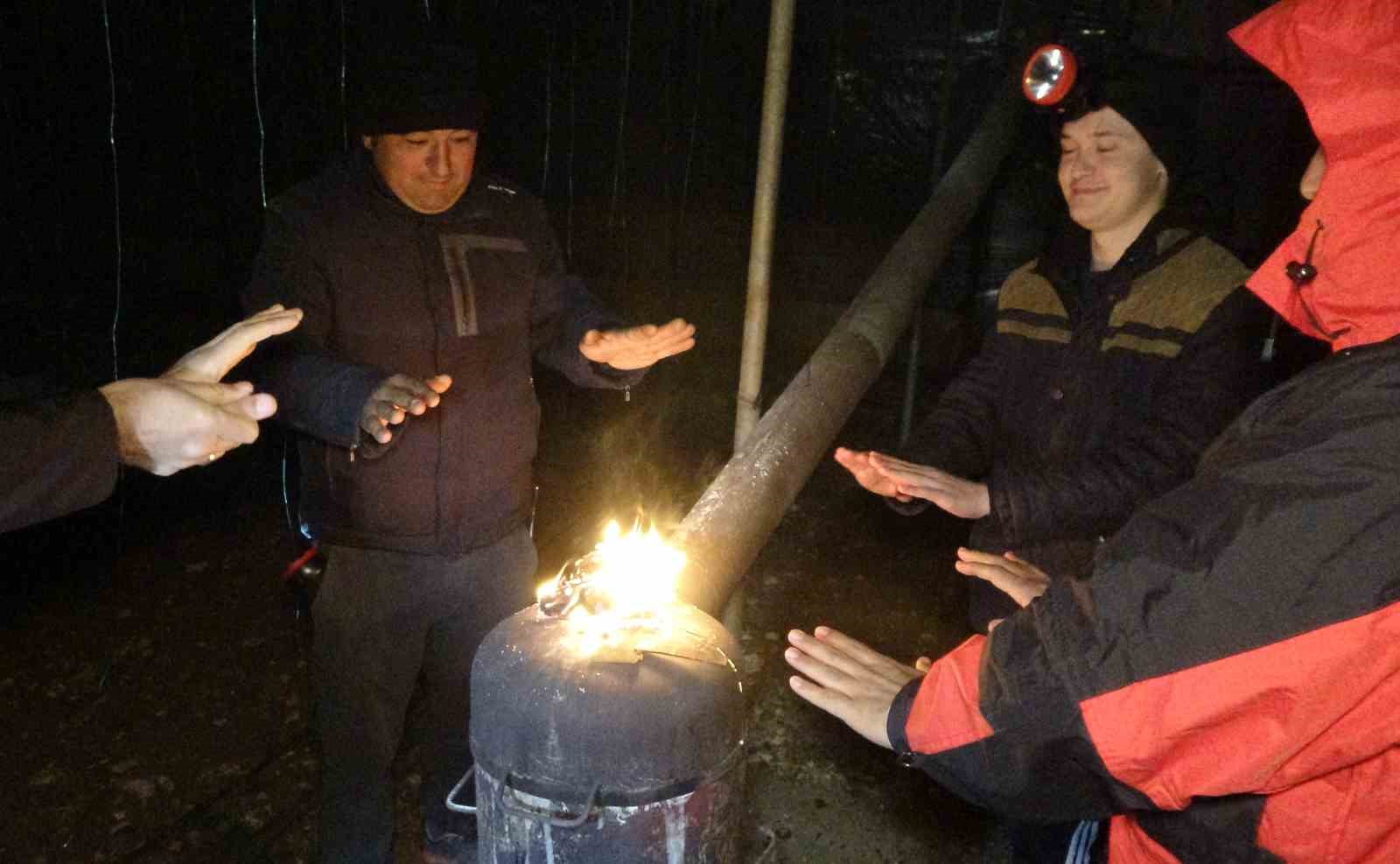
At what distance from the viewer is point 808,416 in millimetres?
3270

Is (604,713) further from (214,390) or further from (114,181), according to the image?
(114,181)

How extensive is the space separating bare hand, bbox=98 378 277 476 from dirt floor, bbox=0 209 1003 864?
96.6 inches

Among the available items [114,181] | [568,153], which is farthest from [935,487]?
[114,181]

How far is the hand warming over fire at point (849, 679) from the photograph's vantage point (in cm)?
186

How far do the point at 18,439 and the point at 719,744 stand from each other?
1.53 meters

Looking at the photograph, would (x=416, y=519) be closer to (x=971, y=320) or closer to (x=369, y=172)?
(x=369, y=172)

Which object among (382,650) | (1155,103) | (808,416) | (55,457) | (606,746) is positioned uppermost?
(1155,103)

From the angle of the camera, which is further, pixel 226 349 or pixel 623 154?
pixel 623 154

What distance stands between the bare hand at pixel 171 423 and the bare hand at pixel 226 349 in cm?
7

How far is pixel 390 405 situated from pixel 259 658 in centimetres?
307

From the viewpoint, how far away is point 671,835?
181 centimetres

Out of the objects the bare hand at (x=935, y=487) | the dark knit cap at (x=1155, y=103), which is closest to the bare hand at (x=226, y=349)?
the bare hand at (x=935, y=487)

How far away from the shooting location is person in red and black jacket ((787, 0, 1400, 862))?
136 cm

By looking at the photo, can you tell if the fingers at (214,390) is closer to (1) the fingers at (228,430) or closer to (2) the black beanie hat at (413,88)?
(1) the fingers at (228,430)
